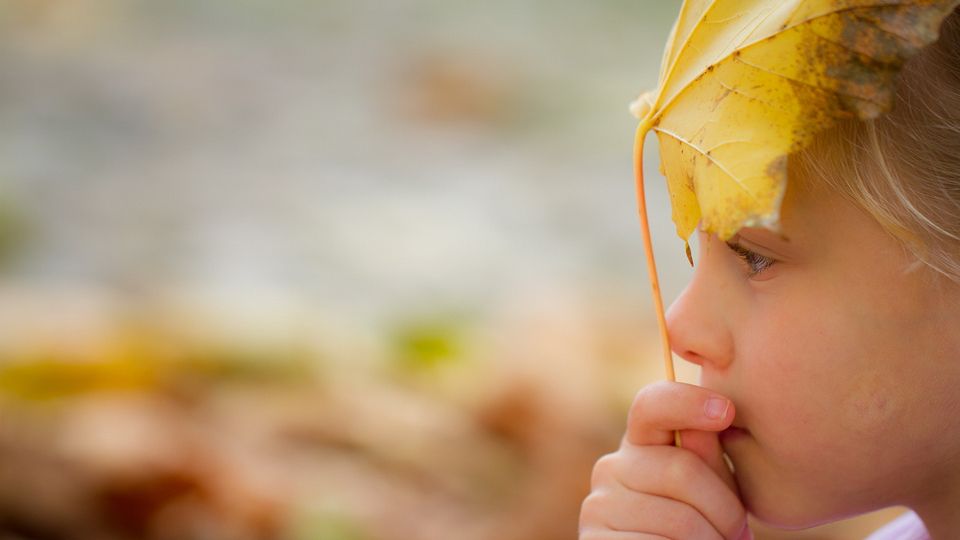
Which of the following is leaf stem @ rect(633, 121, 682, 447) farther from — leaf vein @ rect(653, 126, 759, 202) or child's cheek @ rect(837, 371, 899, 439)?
child's cheek @ rect(837, 371, 899, 439)

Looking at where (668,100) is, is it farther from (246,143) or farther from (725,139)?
(246,143)

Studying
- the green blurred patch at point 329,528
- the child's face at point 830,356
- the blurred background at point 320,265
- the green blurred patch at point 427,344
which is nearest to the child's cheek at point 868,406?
the child's face at point 830,356

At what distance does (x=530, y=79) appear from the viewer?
4145 millimetres

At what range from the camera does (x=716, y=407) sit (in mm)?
843

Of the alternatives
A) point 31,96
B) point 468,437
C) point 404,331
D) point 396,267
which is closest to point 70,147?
point 31,96

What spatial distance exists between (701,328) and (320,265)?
2145 mm

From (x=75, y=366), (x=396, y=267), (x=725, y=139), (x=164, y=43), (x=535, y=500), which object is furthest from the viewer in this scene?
(x=164, y=43)

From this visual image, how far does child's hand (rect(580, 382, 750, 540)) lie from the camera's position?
86cm

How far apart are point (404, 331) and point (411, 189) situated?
90 centimetres

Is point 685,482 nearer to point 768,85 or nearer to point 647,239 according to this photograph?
point 647,239

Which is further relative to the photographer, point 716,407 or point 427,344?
point 427,344

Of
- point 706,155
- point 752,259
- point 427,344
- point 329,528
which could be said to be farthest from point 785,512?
point 427,344

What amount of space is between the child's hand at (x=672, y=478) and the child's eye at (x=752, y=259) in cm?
9

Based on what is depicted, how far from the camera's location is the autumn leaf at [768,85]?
2.16 ft
